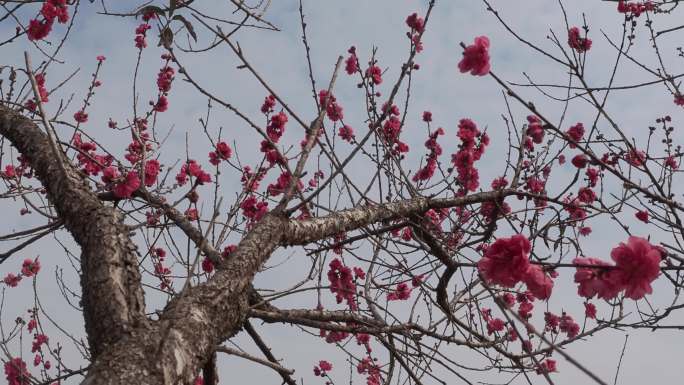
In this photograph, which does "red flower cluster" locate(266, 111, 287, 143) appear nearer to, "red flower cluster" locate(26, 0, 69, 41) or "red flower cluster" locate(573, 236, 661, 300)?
"red flower cluster" locate(26, 0, 69, 41)

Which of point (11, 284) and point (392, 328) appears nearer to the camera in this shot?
point (392, 328)

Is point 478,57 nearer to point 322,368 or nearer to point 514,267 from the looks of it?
point 514,267

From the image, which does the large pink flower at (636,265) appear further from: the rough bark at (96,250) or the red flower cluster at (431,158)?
the red flower cluster at (431,158)

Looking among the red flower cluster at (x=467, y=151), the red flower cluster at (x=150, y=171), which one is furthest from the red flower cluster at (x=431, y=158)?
the red flower cluster at (x=150, y=171)

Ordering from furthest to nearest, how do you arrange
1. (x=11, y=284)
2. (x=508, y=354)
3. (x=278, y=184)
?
(x=11, y=284) < (x=278, y=184) < (x=508, y=354)

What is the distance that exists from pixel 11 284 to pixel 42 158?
4818mm

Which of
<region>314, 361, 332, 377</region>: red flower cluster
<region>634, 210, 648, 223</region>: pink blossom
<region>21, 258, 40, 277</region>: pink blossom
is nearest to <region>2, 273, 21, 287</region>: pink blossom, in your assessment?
<region>21, 258, 40, 277</region>: pink blossom

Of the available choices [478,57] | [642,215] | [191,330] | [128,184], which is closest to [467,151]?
[642,215]

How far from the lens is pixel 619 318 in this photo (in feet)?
10.5

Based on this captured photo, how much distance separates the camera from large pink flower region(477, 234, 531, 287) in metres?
1.70

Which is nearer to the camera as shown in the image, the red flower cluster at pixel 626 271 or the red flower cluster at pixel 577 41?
the red flower cluster at pixel 626 271

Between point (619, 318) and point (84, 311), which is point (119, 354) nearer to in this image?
point (84, 311)

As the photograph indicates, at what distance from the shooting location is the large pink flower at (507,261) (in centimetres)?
170


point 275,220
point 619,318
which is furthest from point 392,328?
point 619,318
